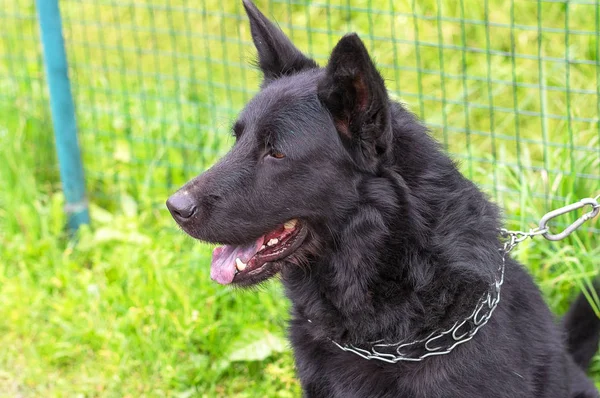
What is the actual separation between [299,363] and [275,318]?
1.06 meters

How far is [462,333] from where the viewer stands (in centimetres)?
266

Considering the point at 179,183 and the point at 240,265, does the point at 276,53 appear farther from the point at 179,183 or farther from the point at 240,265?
the point at 179,183

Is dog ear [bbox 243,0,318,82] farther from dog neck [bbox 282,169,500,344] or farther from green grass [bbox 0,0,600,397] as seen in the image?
dog neck [bbox 282,169,500,344]

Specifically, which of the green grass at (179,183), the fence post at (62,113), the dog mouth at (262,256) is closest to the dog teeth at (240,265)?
the dog mouth at (262,256)

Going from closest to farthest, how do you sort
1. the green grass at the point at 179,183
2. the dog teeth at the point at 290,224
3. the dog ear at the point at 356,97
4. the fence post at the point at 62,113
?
the dog ear at the point at 356,97 → the dog teeth at the point at 290,224 → the green grass at the point at 179,183 → the fence post at the point at 62,113

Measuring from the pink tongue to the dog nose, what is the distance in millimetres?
247

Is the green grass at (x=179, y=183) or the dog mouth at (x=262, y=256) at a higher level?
the dog mouth at (x=262, y=256)

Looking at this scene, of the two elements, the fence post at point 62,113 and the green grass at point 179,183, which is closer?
the green grass at point 179,183

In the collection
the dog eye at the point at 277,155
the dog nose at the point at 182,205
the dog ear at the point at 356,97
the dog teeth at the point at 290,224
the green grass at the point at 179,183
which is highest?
the dog ear at the point at 356,97

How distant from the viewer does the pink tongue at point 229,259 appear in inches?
108

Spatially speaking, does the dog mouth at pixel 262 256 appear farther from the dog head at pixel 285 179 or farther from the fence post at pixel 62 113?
the fence post at pixel 62 113

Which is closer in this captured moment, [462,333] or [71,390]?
[462,333]

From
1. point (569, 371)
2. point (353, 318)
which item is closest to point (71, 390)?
point (353, 318)

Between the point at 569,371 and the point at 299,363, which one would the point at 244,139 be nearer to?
the point at 299,363
